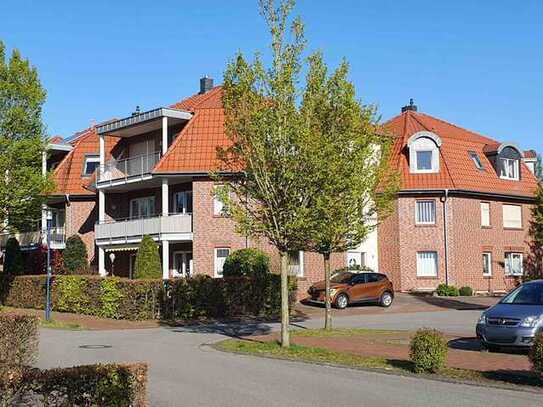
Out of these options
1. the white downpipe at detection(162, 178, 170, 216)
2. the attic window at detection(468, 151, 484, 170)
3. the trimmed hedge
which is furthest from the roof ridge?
the trimmed hedge

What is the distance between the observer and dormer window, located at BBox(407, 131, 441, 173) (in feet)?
132

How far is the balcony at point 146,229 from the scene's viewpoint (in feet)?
116

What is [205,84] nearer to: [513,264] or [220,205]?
[220,205]

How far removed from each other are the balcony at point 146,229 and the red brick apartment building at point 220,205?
52 mm

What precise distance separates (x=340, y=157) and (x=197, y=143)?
19937 millimetres

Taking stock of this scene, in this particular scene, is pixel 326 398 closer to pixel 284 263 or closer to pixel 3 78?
pixel 284 263

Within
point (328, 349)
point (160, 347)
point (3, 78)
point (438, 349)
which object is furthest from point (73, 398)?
point (3, 78)

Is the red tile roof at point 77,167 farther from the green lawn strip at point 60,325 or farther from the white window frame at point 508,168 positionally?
the white window frame at point 508,168

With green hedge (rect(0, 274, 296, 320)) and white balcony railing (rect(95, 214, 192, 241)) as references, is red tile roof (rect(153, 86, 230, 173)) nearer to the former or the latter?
white balcony railing (rect(95, 214, 192, 241))

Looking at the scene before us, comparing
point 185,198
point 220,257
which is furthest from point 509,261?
point 185,198

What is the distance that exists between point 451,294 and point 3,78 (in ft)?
77.1

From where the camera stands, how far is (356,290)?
3186cm

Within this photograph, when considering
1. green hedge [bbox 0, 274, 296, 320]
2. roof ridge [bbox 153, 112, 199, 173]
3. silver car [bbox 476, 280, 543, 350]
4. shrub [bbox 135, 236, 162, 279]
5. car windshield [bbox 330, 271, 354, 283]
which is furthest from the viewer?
roof ridge [bbox 153, 112, 199, 173]

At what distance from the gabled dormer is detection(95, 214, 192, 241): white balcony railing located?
18526mm
